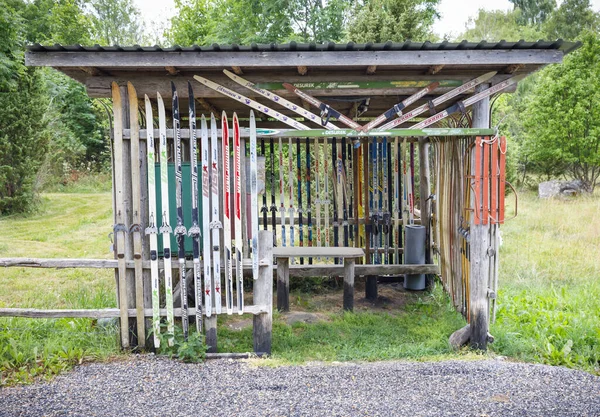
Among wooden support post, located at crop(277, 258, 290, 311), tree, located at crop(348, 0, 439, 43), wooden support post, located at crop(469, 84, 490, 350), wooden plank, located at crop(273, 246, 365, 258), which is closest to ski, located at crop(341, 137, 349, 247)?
wooden plank, located at crop(273, 246, 365, 258)

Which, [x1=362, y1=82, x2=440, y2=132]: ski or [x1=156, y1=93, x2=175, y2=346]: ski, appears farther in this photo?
[x1=362, y1=82, x2=440, y2=132]: ski

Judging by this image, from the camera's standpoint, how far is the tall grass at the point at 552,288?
191 inches

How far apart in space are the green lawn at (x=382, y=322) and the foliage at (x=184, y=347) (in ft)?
1.50

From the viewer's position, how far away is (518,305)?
20.2 feet

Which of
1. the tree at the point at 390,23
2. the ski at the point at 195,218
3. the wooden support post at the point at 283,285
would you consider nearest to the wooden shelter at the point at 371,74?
the ski at the point at 195,218

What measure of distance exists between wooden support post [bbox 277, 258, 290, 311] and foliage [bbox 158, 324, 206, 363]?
2.13 m

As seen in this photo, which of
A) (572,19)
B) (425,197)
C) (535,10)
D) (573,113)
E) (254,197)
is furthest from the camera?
(535,10)

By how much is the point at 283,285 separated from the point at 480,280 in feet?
9.13

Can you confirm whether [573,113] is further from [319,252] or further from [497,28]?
[497,28]

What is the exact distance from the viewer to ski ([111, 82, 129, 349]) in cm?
464

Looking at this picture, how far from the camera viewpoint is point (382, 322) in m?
6.21

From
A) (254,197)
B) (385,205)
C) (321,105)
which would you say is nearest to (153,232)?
(254,197)

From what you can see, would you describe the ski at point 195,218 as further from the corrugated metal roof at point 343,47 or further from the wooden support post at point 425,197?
the wooden support post at point 425,197

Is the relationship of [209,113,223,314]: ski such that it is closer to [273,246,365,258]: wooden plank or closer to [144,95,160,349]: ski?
[144,95,160,349]: ski
